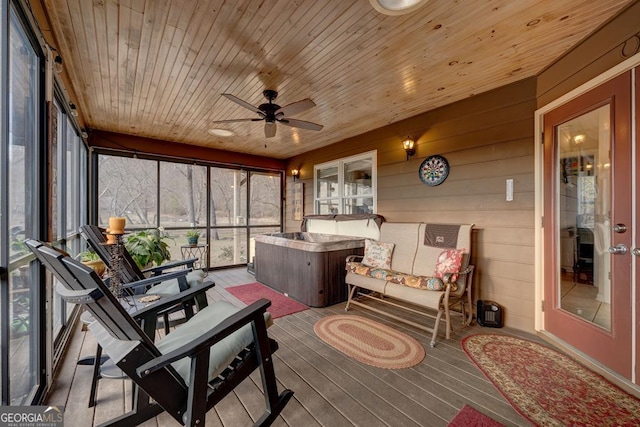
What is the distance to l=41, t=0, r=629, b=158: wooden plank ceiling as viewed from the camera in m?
1.78

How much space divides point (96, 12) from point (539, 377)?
409 cm

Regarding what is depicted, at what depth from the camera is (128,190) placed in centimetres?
472

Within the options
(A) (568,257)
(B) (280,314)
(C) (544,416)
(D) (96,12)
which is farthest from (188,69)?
(A) (568,257)

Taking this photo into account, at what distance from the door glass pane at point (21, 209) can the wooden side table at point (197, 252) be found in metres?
3.29

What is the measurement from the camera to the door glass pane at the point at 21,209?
55.8 inches

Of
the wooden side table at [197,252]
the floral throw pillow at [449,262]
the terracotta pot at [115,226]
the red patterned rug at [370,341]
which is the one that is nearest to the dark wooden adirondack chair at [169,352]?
the terracotta pot at [115,226]

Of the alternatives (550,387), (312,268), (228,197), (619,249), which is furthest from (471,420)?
(228,197)

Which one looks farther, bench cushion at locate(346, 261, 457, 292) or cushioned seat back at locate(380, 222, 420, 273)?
cushioned seat back at locate(380, 222, 420, 273)

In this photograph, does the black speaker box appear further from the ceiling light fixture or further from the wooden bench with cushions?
the ceiling light fixture

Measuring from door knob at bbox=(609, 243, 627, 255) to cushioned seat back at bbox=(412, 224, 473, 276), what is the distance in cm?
106

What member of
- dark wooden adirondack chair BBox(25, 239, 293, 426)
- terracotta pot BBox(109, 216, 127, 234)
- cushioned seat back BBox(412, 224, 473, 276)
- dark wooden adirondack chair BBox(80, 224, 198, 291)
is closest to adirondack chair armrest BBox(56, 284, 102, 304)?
dark wooden adirondack chair BBox(25, 239, 293, 426)


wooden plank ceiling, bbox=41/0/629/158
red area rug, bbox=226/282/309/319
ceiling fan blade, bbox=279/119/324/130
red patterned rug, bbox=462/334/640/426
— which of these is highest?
wooden plank ceiling, bbox=41/0/629/158

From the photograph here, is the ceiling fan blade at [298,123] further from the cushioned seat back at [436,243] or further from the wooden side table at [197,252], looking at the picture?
the wooden side table at [197,252]

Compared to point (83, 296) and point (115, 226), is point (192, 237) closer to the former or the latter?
point (115, 226)
